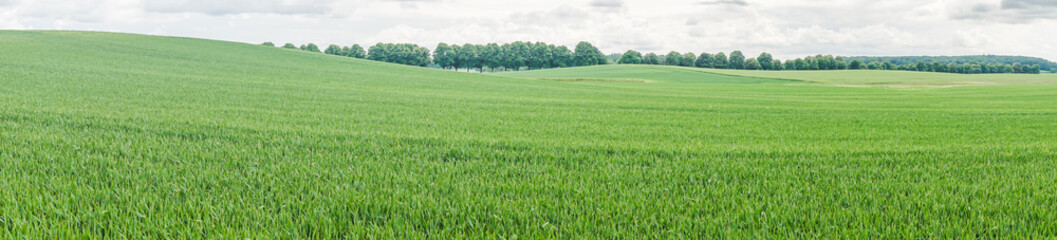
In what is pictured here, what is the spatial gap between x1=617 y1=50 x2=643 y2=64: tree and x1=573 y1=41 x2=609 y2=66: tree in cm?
708

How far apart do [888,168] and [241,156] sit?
22.7 ft

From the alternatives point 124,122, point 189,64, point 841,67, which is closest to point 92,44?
point 189,64

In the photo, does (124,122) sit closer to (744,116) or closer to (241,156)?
(241,156)

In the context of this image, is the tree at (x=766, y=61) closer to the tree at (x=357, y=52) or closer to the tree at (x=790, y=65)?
the tree at (x=790, y=65)

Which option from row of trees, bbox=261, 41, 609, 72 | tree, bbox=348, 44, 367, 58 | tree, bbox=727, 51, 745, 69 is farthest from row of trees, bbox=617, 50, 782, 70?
tree, bbox=348, 44, 367, 58

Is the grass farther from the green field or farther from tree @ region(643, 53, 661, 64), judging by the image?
tree @ region(643, 53, 661, 64)

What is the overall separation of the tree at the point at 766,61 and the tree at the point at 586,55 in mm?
34656

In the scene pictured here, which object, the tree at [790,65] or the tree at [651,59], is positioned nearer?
the tree at [790,65]

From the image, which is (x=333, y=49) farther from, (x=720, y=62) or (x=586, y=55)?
(x=720, y=62)

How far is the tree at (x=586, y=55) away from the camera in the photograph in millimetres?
130500

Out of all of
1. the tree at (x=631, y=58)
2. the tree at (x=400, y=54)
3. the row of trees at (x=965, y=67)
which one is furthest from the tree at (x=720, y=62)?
the tree at (x=400, y=54)

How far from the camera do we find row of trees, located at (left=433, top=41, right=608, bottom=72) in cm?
12594

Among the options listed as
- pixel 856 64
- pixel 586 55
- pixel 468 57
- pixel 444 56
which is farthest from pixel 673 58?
pixel 444 56

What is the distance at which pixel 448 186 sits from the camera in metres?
5.24
